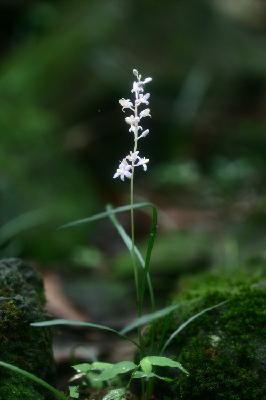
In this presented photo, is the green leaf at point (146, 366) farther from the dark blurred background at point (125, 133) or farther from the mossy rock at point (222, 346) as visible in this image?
the dark blurred background at point (125, 133)

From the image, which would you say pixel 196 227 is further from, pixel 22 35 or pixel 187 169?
pixel 22 35

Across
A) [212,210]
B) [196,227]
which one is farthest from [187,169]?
[196,227]

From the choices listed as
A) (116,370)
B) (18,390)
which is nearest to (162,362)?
(116,370)

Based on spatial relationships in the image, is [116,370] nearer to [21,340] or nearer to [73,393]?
[73,393]

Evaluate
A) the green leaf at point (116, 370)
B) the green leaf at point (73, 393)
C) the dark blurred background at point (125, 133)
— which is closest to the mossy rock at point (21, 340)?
the green leaf at point (73, 393)

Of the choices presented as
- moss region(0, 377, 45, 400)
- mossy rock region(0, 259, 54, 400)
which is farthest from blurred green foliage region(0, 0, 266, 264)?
moss region(0, 377, 45, 400)

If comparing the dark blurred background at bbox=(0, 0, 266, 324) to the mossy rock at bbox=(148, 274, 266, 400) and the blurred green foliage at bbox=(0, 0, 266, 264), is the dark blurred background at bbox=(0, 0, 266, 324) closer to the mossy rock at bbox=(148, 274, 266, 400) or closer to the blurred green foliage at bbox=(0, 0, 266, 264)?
the blurred green foliage at bbox=(0, 0, 266, 264)
